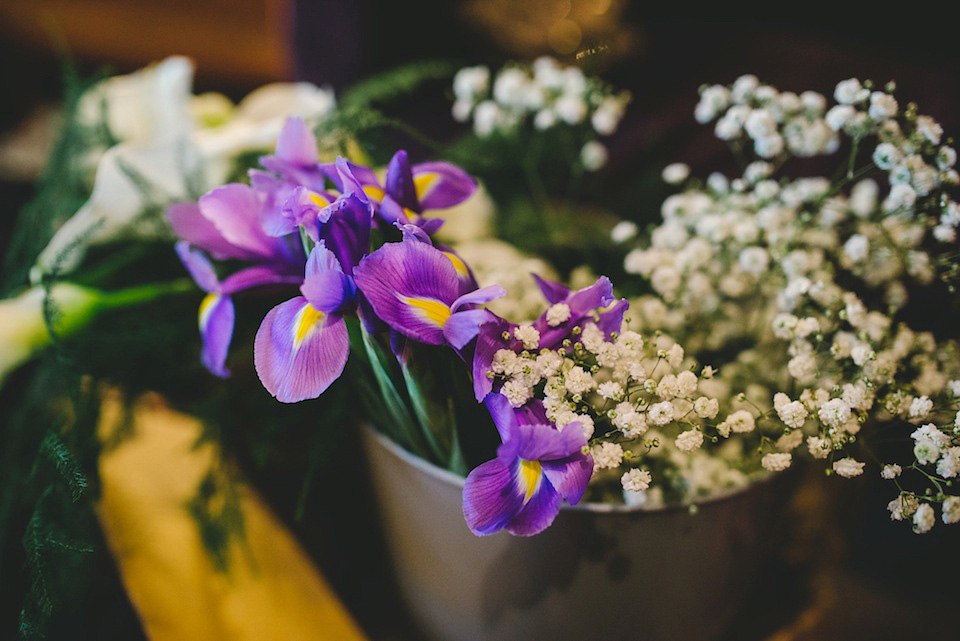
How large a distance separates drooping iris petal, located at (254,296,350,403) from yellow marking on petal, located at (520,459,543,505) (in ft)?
0.29

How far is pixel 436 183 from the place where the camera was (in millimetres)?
371

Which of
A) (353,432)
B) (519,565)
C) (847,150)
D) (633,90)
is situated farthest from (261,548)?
(633,90)

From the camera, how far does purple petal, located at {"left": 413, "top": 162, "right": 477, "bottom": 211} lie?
0.37 m

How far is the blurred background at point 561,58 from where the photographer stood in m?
0.48

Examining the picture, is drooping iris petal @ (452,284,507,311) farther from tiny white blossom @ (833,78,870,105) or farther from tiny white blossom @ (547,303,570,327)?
tiny white blossom @ (833,78,870,105)

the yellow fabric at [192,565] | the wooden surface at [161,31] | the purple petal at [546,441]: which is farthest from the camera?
the wooden surface at [161,31]

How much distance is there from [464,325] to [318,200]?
10cm

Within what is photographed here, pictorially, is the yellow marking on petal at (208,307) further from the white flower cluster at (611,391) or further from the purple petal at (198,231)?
the white flower cluster at (611,391)

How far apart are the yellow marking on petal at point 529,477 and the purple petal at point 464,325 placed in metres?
0.06

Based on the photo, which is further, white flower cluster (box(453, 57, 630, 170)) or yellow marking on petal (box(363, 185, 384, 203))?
white flower cluster (box(453, 57, 630, 170))

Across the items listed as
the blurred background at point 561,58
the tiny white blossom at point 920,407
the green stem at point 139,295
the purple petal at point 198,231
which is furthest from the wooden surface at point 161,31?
the tiny white blossom at point 920,407

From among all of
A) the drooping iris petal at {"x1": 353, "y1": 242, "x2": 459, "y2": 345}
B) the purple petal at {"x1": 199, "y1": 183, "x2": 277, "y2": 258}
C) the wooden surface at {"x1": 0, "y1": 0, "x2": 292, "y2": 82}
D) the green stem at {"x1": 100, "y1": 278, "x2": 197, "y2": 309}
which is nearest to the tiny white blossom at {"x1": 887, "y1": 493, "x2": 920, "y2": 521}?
the drooping iris petal at {"x1": 353, "y1": 242, "x2": 459, "y2": 345}

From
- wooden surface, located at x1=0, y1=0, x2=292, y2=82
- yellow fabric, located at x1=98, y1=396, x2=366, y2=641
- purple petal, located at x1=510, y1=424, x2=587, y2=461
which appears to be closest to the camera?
purple petal, located at x1=510, y1=424, x2=587, y2=461

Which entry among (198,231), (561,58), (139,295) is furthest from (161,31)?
(198,231)
